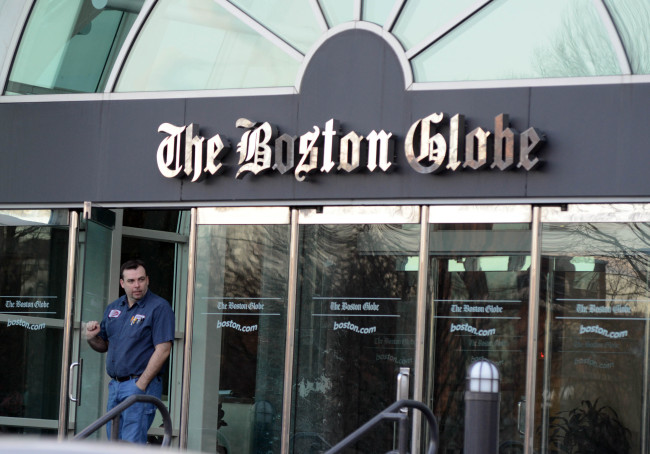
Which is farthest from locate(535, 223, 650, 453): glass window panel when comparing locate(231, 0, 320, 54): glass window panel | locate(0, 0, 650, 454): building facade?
locate(231, 0, 320, 54): glass window panel

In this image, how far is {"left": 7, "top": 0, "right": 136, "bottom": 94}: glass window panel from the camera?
11383mm

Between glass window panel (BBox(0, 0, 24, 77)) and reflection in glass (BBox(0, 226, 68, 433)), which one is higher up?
glass window panel (BBox(0, 0, 24, 77))

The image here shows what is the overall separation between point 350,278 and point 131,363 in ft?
7.07

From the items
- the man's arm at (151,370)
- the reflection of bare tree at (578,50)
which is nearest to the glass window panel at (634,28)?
the reflection of bare tree at (578,50)

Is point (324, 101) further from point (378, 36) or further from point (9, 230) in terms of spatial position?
point (9, 230)

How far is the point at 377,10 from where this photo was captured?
10.4 m

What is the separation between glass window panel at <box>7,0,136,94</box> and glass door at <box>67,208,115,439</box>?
55.9 inches

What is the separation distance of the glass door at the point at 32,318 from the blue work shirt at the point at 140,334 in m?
2.11

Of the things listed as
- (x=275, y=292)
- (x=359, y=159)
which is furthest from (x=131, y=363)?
(x=359, y=159)

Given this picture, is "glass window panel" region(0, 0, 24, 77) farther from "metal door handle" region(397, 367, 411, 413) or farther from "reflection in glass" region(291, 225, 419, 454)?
"metal door handle" region(397, 367, 411, 413)

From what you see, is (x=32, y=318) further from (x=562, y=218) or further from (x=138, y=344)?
(x=562, y=218)

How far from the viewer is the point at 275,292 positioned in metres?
10.4

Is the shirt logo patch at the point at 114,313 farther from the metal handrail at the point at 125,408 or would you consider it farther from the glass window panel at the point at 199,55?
the glass window panel at the point at 199,55

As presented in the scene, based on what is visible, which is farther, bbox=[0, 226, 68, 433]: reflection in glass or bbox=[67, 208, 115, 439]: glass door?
bbox=[0, 226, 68, 433]: reflection in glass
